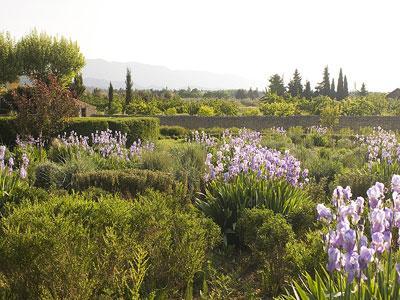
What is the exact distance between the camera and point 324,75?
257ft

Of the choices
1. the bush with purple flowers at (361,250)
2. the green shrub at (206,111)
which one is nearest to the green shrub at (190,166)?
the bush with purple flowers at (361,250)

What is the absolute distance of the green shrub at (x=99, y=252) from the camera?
3.92 metres

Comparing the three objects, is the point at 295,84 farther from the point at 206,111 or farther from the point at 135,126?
the point at 135,126

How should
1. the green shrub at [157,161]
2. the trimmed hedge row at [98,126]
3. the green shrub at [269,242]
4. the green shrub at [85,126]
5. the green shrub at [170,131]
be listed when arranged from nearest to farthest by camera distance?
1. the green shrub at [269,242]
2. the green shrub at [157,161]
3. the trimmed hedge row at [98,126]
4. the green shrub at [85,126]
5. the green shrub at [170,131]

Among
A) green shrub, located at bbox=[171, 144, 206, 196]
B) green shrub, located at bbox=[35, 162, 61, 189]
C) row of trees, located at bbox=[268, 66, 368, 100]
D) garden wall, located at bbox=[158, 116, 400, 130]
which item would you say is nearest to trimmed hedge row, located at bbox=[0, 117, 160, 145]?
green shrub, located at bbox=[171, 144, 206, 196]

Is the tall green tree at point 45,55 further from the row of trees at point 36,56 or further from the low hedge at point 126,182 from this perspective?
the low hedge at point 126,182

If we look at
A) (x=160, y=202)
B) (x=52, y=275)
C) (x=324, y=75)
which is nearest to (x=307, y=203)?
(x=160, y=202)

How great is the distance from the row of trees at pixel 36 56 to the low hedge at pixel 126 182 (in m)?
32.6

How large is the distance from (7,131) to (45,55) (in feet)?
78.1

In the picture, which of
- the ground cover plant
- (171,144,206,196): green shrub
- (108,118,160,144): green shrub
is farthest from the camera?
(108,118,160,144): green shrub

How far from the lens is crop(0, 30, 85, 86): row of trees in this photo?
3888cm

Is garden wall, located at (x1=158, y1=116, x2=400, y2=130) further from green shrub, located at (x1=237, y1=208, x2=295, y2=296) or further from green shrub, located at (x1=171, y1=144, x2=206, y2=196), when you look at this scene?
green shrub, located at (x1=237, y1=208, x2=295, y2=296)

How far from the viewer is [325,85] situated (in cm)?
7775

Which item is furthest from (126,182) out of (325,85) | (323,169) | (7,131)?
(325,85)
